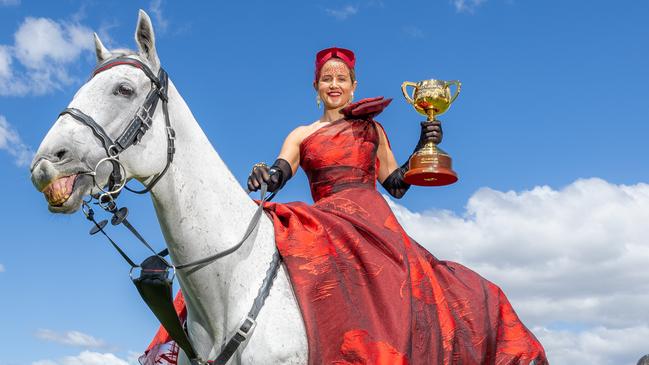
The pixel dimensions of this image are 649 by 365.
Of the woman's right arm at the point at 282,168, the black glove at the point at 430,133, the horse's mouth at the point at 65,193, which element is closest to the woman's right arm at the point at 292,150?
the woman's right arm at the point at 282,168

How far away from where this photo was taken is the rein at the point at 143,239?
536 centimetres

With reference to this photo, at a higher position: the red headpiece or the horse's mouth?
the red headpiece

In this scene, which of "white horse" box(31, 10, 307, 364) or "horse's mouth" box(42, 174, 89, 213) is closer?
"horse's mouth" box(42, 174, 89, 213)

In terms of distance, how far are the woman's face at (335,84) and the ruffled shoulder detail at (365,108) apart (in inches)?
15.2

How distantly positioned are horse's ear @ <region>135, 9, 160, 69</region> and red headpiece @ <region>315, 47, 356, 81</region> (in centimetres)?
257

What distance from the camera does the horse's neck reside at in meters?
5.68

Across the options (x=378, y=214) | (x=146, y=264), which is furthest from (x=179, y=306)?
(x=378, y=214)

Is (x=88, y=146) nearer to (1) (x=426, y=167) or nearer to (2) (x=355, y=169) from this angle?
(2) (x=355, y=169)

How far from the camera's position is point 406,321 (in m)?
6.03

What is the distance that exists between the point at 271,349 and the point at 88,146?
6.23 feet

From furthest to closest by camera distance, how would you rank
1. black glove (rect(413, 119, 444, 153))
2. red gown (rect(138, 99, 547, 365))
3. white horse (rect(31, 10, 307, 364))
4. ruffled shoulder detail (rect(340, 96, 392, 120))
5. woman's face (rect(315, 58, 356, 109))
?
woman's face (rect(315, 58, 356, 109)) → black glove (rect(413, 119, 444, 153)) → ruffled shoulder detail (rect(340, 96, 392, 120)) → red gown (rect(138, 99, 547, 365)) → white horse (rect(31, 10, 307, 364))

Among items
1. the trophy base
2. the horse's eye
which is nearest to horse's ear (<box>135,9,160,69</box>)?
the horse's eye

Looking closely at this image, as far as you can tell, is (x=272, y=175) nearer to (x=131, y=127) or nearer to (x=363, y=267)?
(x=363, y=267)

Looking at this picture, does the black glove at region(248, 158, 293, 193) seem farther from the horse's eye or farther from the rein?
the horse's eye
